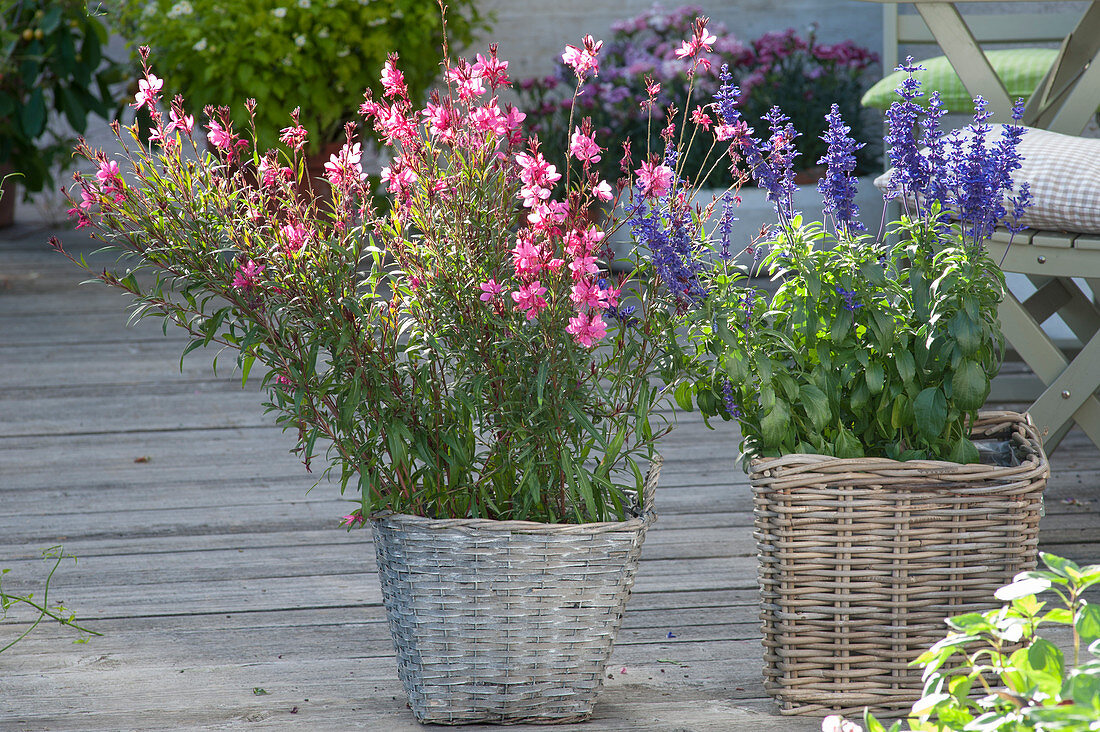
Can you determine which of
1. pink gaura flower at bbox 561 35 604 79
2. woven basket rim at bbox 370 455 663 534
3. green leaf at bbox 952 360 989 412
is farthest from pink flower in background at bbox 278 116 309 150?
green leaf at bbox 952 360 989 412

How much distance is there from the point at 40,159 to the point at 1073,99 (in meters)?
4.25

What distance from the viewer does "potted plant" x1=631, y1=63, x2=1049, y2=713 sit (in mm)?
1383

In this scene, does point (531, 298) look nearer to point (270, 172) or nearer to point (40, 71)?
point (270, 172)

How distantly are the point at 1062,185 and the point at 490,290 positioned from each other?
3.38ft

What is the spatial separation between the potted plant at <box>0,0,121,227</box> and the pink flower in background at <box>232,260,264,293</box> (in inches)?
141

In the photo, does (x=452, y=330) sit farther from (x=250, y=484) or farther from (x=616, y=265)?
(x=616, y=265)

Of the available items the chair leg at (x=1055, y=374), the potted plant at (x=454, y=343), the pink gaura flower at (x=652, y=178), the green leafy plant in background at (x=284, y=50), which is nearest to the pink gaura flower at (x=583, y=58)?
the potted plant at (x=454, y=343)

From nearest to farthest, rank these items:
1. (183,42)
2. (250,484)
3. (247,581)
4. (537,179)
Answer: (537,179) < (247,581) < (250,484) < (183,42)

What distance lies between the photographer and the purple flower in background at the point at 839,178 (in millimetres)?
1423

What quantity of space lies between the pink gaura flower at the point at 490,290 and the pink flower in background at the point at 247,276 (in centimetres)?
25

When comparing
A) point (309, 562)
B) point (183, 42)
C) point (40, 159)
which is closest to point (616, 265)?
point (183, 42)

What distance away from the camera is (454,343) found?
4.46ft

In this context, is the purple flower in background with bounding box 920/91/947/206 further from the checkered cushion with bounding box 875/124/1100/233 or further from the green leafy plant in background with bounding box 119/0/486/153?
the green leafy plant in background with bounding box 119/0/486/153

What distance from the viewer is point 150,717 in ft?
4.83
